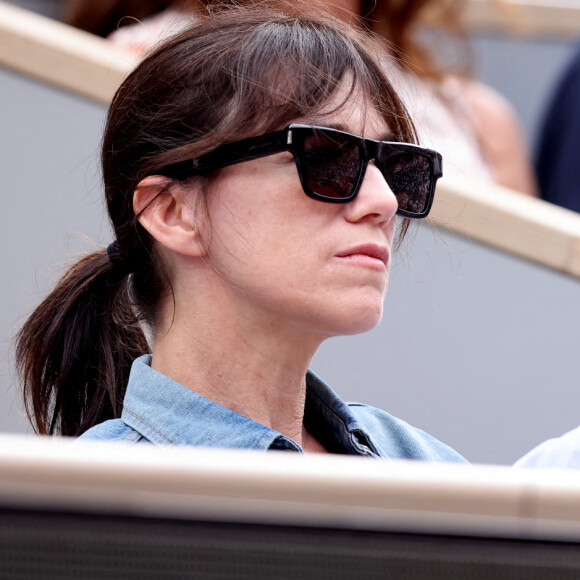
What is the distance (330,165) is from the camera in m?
1.52

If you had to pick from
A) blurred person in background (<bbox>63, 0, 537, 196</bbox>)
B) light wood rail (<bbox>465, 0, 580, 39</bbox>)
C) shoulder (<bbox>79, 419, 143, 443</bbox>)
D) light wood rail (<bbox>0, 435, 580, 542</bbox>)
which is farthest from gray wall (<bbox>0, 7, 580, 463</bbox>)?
light wood rail (<bbox>465, 0, 580, 39</bbox>)

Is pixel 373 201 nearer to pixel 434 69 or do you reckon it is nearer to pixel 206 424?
pixel 206 424

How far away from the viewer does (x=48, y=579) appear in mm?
729

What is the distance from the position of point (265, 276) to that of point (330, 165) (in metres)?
0.18

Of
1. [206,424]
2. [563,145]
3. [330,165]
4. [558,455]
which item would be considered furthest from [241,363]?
[563,145]

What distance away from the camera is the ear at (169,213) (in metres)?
1.62

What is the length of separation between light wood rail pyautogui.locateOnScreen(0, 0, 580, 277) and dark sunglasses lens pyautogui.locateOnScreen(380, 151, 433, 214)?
2.95 feet

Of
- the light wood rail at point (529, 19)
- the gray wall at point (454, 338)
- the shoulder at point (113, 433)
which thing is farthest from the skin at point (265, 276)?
the light wood rail at point (529, 19)

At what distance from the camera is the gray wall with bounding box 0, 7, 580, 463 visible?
253cm

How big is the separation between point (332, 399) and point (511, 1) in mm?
3467

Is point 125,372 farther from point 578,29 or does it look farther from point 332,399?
point 578,29

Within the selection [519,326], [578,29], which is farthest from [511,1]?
[519,326]

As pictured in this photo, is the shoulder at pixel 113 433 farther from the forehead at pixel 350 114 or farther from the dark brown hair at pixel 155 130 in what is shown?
the forehead at pixel 350 114

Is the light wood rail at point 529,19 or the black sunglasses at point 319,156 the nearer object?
the black sunglasses at point 319,156
